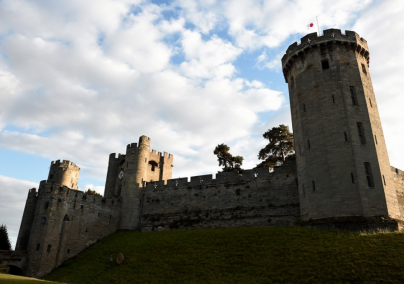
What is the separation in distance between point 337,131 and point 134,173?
23.5m

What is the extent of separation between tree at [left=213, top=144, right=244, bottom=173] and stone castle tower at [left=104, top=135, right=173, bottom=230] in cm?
678

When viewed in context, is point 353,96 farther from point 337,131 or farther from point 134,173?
point 134,173

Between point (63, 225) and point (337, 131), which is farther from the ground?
point (337, 131)

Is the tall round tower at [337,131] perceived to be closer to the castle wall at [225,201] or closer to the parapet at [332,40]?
the parapet at [332,40]

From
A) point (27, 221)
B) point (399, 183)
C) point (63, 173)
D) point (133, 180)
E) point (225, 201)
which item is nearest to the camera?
point (399, 183)

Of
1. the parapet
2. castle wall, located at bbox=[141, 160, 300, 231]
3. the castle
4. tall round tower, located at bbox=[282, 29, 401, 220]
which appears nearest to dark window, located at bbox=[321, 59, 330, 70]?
tall round tower, located at bbox=[282, 29, 401, 220]

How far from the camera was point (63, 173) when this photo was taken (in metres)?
39.8

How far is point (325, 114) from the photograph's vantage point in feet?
84.2

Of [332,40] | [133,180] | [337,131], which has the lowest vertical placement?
[133,180]

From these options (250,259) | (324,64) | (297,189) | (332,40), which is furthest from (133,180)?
(332,40)

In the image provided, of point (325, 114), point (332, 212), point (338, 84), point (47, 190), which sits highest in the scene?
point (338, 84)

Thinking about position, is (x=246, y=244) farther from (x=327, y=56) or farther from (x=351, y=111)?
(x=327, y=56)

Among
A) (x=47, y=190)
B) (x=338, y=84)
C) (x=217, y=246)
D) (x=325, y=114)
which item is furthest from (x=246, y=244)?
(x=47, y=190)

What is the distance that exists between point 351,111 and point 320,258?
43.3 ft
